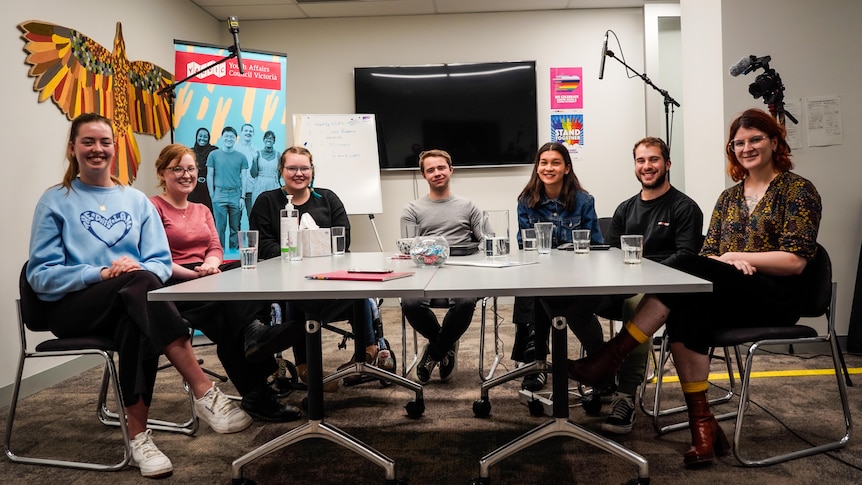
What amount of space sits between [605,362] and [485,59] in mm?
4107

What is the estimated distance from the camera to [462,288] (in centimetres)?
152

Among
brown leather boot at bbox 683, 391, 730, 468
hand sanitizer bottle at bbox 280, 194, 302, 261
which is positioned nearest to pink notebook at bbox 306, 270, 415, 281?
hand sanitizer bottle at bbox 280, 194, 302, 261

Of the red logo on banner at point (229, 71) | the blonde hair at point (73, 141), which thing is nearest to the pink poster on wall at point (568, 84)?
the red logo on banner at point (229, 71)

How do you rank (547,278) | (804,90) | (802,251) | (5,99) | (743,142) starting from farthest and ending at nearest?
(804,90) → (5,99) → (743,142) → (802,251) → (547,278)

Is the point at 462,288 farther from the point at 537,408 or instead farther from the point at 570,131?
the point at 570,131

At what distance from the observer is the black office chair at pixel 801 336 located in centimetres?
195

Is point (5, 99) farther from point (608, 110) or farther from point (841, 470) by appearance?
point (608, 110)

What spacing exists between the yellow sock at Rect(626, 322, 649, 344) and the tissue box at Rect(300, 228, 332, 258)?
133 centimetres

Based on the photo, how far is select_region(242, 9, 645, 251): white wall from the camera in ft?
18.1

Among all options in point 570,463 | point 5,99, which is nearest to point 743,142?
point 570,463

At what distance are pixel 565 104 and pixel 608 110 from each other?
37cm

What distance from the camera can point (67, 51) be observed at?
3.54m

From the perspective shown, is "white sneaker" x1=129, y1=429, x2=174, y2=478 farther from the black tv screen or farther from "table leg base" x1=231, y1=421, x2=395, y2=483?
the black tv screen

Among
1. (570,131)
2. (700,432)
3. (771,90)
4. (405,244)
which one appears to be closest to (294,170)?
(405,244)
